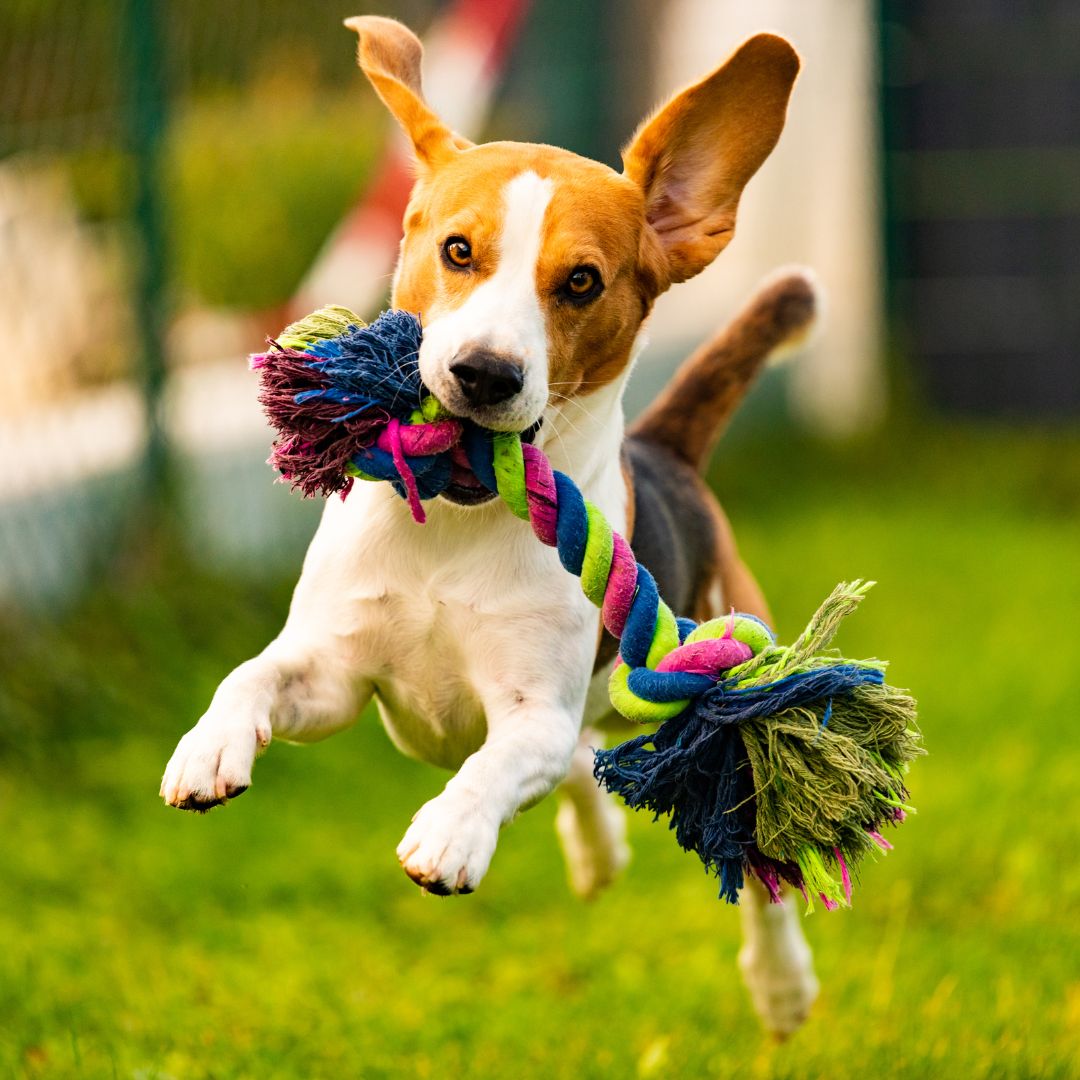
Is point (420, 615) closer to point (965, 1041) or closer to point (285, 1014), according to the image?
point (285, 1014)

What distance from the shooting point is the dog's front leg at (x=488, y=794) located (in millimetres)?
2645

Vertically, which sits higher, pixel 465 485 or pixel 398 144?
pixel 465 485

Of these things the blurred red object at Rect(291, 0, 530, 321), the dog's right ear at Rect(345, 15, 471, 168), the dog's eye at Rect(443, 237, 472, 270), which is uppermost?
the dog's right ear at Rect(345, 15, 471, 168)

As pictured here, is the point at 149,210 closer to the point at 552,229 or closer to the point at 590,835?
the point at 590,835

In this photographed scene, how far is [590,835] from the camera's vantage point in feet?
14.6

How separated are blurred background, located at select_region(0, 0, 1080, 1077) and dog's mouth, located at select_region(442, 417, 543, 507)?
1327 millimetres

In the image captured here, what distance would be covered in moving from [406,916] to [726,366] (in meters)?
1.73

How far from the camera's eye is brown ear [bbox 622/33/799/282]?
3.41 meters

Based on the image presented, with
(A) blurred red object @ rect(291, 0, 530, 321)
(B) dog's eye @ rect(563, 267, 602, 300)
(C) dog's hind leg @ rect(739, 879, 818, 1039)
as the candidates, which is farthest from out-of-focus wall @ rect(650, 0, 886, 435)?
(B) dog's eye @ rect(563, 267, 602, 300)

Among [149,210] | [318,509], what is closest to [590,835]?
[318,509]

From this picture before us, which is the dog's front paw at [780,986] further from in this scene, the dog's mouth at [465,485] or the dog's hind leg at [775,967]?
the dog's mouth at [465,485]

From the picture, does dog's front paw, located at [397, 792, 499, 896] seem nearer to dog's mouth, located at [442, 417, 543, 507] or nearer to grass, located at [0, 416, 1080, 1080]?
dog's mouth, located at [442, 417, 543, 507]

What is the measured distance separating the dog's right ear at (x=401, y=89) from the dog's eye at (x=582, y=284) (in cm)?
37

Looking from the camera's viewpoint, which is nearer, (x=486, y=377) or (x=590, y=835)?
(x=486, y=377)
